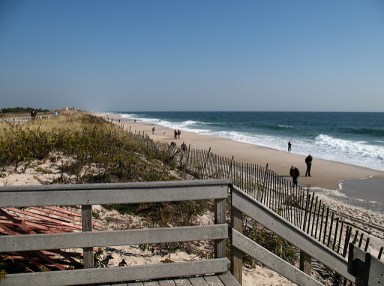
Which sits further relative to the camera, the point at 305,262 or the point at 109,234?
the point at 305,262

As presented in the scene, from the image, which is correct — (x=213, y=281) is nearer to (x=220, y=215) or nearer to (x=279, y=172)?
(x=220, y=215)

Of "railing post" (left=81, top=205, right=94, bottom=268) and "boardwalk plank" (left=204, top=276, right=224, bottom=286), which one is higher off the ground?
"railing post" (left=81, top=205, right=94, bottom=268)

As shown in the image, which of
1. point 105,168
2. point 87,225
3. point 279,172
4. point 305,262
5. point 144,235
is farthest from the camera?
point 279,172

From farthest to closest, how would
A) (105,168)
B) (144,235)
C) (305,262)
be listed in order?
(105,168) → (305,262) → (144,235)

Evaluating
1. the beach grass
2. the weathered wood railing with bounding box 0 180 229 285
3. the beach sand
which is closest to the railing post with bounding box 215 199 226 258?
the weathered wood railing with bounding box 0 180 229 285

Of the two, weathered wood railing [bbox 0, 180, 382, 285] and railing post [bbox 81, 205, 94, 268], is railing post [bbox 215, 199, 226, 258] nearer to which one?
weathered wood railing [bbox 0, 180, 382, 285]

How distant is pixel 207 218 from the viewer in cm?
725

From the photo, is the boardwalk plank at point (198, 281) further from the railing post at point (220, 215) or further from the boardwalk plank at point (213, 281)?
the railing post at point (220, 215)

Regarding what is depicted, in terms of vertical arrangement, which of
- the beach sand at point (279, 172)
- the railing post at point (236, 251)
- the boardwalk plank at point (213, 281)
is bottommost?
the beach sand at point (279, 172)

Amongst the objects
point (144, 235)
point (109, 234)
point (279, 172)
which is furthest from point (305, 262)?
point (279, 172)

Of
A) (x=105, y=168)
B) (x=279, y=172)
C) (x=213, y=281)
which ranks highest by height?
(x=105, y=168)

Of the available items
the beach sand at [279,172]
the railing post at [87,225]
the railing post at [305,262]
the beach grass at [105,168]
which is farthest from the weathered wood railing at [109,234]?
the beach grass at [105,168]

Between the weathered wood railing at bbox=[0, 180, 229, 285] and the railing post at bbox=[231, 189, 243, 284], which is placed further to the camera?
the railing post at bbox=[231, 189, 243, 284]

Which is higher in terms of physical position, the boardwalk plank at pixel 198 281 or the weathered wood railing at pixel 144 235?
the weathered wood railing at pixel 144 235
